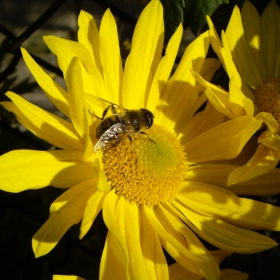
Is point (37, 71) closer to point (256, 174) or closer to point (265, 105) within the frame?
point (256, 174)

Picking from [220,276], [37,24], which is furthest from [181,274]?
[37,24]

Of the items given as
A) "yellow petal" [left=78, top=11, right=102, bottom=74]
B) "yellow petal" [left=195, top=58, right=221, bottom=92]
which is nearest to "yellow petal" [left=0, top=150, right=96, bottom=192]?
"yellow petal" [left=78, top=11, right=102, bottom=74]

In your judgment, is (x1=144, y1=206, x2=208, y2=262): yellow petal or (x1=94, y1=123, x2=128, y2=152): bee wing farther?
(x1=94, y1=123, x2=128, y2=152): bee wing

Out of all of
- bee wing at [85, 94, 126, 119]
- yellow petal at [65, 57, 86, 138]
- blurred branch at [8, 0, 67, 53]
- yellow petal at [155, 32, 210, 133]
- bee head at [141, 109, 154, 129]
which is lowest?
yellow petal at [65, 57, 86, 138]

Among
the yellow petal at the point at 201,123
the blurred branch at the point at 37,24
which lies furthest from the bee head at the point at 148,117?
the blurred branch at the point at 37,24

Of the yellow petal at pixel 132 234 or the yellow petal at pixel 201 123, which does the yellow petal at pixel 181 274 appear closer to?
the yellow petal at pixel 132 234

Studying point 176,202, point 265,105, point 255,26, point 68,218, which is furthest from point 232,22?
point 68,218

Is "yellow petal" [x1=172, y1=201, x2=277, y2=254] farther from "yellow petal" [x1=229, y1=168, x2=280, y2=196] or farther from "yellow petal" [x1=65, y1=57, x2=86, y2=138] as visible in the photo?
"yellow petal" [x1=65, y1=57, x2=86, y2=138]
